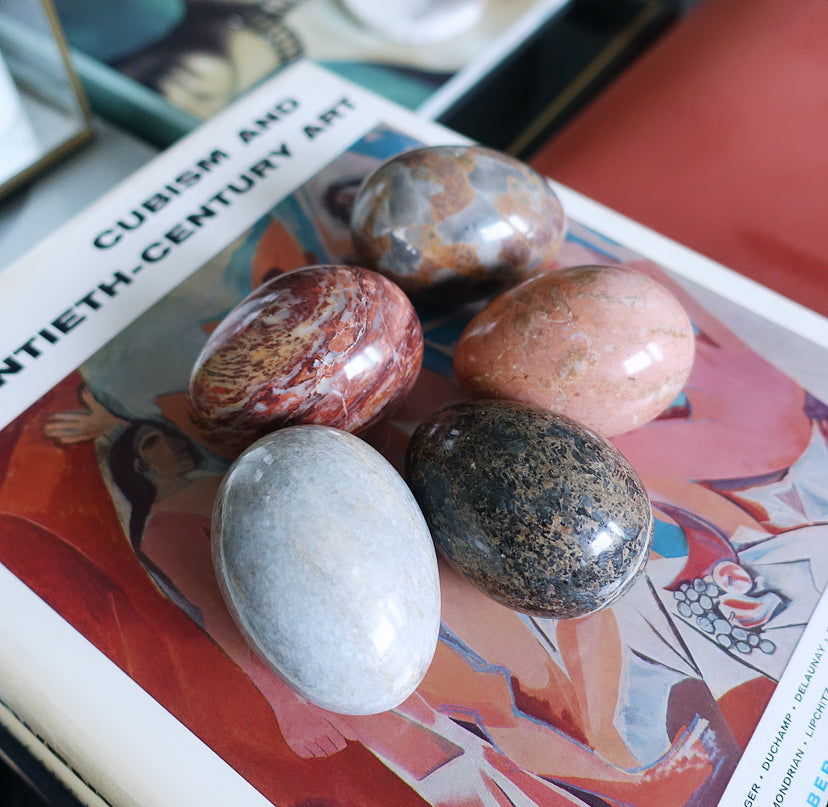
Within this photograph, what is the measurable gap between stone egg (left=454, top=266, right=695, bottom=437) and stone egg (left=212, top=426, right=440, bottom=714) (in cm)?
13

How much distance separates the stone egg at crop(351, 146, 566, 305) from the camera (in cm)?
60

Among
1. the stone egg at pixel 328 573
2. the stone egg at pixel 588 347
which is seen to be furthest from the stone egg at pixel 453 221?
the stone egg at pixel 328 573

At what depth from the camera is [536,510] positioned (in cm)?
47

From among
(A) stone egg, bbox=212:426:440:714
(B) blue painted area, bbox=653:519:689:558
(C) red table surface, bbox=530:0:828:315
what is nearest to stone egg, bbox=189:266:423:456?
(A) stone egg, bbox=212:426:440:714

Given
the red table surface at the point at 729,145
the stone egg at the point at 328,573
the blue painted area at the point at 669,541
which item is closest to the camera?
the stone egg at the point at 328,573

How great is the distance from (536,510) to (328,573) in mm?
127

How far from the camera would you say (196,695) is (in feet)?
1.65

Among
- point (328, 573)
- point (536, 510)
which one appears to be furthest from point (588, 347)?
point (328, 573)

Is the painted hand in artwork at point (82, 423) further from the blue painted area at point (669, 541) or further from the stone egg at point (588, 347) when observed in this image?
the blue painted area at point (669, 541)

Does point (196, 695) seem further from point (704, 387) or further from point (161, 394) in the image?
point (704, 387)

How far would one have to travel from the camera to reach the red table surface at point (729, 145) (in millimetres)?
766

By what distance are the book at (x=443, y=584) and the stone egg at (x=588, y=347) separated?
8 cm

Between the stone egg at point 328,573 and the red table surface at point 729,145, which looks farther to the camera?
the red table surface at point 729,145

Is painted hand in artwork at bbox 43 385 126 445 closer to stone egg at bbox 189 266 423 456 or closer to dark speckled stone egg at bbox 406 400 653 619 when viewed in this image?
stone egg at bbox 189 266 423 456
